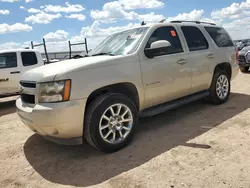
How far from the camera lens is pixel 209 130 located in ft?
13.8

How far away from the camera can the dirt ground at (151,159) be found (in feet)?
9.43

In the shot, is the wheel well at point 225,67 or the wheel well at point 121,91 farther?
the wheel well at point 225,67

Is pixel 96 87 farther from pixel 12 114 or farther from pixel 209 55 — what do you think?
pixel 12 114

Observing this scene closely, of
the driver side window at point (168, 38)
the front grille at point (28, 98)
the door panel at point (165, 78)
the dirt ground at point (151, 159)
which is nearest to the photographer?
the dirt ground at point (151, 159)

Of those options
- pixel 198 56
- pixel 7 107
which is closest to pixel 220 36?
pixel 198 56

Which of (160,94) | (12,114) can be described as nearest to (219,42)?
(160,94)

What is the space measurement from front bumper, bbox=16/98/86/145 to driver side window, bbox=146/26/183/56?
172 centimetres

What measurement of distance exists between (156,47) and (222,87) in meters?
2.71

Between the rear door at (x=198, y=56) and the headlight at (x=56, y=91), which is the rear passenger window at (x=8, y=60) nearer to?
the headlight at (x=56, y=91)

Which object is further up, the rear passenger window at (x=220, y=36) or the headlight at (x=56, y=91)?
the rear passenger window at (x=220, y=36)

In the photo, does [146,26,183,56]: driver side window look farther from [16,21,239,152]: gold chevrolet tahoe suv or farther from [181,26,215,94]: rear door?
[181,26,215,94]: rear door

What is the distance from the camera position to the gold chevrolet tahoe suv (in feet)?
10.7

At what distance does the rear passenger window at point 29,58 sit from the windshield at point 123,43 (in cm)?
419

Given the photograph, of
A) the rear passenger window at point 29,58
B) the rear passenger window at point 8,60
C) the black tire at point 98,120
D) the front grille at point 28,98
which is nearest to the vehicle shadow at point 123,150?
the black tire at point 98,120
